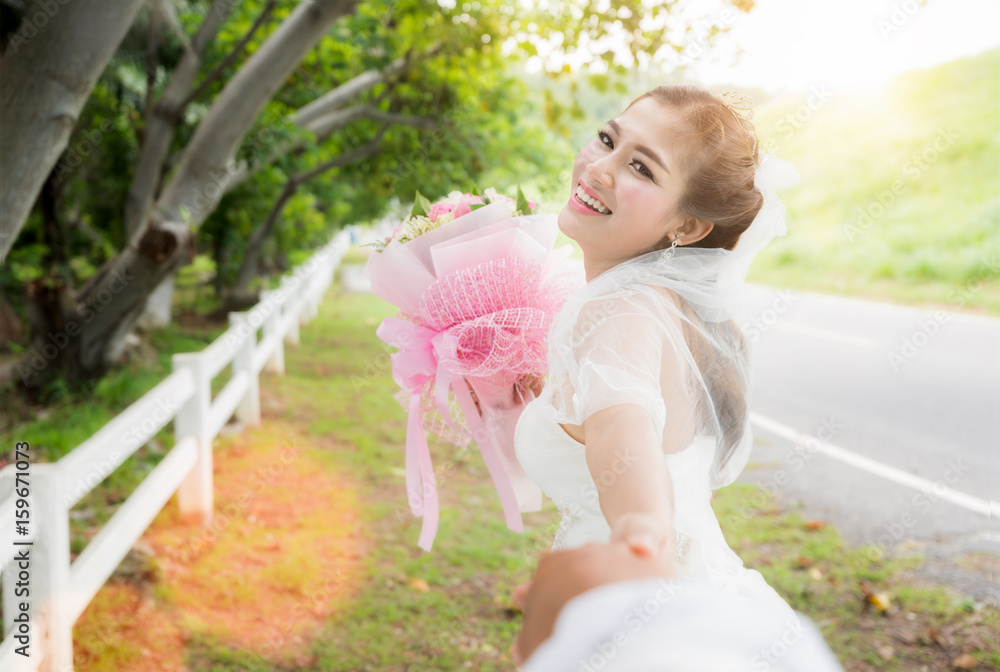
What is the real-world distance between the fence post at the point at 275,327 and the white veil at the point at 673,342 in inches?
241

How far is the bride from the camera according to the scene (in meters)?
1.47

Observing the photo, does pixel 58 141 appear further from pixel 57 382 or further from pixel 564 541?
pixel 57 382

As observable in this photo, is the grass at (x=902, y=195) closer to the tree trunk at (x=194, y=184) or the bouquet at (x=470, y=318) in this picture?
the tree trunk at (x=194, y=184)

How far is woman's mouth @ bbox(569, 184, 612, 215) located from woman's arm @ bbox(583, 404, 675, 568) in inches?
21.5

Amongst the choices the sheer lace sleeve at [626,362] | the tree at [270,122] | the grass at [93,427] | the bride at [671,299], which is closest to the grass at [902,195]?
the tree at [270,122]

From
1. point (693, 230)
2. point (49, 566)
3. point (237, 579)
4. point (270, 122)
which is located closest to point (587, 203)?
point (693, 230)

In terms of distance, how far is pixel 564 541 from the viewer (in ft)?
5.60

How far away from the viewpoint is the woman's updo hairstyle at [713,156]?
157cm

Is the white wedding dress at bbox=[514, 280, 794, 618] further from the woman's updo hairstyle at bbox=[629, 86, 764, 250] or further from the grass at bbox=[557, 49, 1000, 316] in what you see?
the grass at bbox=[557, 49, 1000, 316]

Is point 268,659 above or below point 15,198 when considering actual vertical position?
below

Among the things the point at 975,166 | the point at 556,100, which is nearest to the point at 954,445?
the point at 556,100

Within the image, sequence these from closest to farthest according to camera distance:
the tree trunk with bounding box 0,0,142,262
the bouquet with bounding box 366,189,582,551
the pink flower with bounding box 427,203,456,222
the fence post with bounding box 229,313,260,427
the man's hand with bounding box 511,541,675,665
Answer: the man's hand with bounding box 511,541,675,665 → the bouquet with bounding box 366,189,582,551 → the pink flower with bounding box 427,203,456,222 → the tree trunk with bounding box 0,0,142,262 → the fence post with bounding box 229,313,260,427

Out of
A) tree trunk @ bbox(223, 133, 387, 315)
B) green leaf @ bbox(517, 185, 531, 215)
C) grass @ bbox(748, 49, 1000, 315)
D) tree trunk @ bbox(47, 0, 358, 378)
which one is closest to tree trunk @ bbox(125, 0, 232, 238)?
tree trunk @ bbox(47, 0, 358, 378)

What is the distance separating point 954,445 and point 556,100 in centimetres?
436
